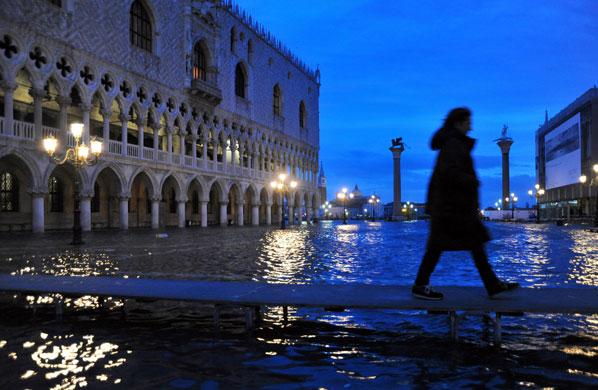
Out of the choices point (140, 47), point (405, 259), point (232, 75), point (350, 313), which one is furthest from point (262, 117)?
point (350, 313)

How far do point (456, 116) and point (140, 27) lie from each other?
2867 cm

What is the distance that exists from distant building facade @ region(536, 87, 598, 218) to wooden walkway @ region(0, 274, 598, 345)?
55424 millimetres

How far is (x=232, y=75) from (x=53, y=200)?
59.5 ft

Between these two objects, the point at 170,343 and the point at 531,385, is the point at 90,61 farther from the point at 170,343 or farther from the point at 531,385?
the point at 531,385

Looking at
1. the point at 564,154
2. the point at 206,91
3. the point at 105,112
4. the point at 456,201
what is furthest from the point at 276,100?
the point at 456,201

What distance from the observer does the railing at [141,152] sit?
20.5 metres

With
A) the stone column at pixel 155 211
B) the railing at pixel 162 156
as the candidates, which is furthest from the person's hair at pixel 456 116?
the railing at pixel 162 156

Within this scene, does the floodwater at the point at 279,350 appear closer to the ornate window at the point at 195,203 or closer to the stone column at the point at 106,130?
the stone column at the point at 106,130

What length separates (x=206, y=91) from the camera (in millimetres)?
32906

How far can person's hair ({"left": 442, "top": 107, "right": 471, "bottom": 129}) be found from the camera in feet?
13.9

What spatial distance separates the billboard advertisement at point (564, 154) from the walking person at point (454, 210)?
61109 mm

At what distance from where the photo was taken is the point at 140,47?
28219 mm

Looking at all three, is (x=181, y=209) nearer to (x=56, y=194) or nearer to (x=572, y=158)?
(x=56, y=194)

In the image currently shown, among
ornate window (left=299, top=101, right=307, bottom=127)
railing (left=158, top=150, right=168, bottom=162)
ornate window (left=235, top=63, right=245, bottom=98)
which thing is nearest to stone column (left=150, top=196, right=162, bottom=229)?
railing (left=158, top=150, right=168, bottom=162)
